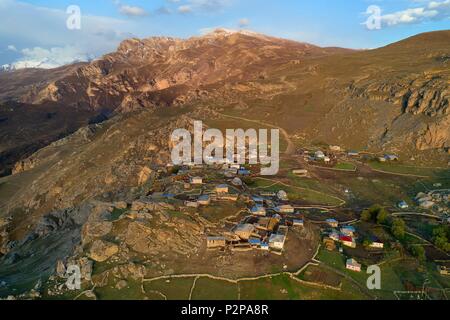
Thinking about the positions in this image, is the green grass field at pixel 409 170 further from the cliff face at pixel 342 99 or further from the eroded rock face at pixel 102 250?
the eroded rock face at pixel 102 250

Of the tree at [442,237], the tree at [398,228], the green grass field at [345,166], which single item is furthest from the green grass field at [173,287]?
the green grass field at [345,166]

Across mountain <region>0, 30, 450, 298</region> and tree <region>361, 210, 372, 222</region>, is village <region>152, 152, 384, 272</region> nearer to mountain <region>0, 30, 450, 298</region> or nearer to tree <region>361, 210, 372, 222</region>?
tree <region>361, 210, 372, 222</region>

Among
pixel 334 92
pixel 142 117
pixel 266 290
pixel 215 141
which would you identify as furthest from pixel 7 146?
pixel 266 290

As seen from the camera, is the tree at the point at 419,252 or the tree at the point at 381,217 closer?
the tree at the point at 419,252

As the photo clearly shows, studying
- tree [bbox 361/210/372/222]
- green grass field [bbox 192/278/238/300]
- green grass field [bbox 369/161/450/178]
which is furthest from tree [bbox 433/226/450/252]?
green grass field [bbox 192/278/238/300]

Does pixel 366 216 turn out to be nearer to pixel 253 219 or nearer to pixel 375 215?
pixel 375 215

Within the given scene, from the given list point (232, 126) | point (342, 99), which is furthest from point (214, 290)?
point (342, 99)

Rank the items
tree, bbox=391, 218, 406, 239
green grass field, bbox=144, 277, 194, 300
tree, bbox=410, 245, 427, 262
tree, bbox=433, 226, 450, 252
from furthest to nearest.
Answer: tree, bbox=391, 218, 406, 239 < tree, bbox=433, 226, 450, 252 < tree, bbox=410, 245, 427, 262 < green grass field, bbox=144, 277, 194, 300
